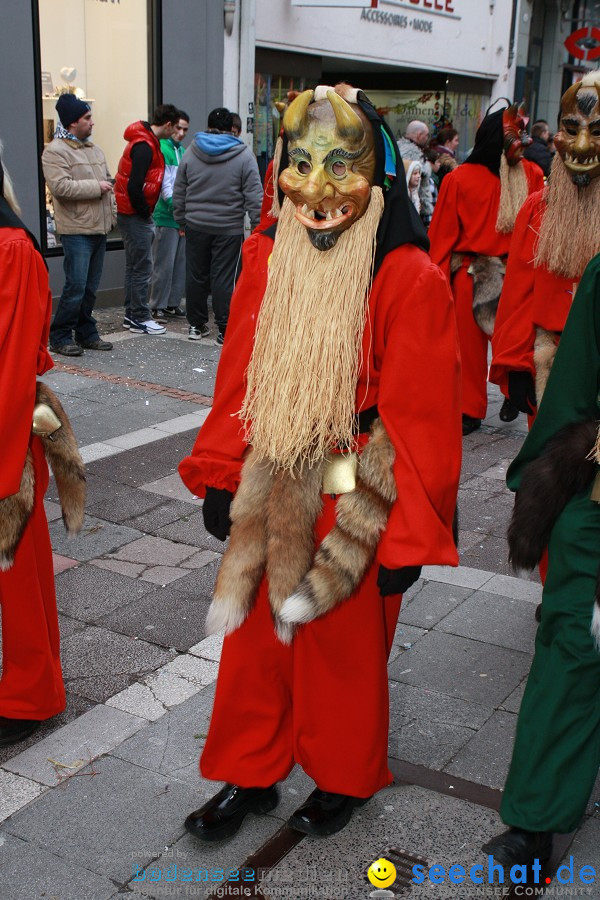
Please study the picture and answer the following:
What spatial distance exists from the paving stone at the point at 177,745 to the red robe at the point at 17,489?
1.04 ft

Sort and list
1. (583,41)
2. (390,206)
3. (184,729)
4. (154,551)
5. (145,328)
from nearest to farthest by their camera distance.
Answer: (390,206), (184,729), (154,551), (145,328), (583,41)

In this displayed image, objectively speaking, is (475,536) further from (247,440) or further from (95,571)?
(247,440)

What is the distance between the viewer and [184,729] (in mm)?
3580

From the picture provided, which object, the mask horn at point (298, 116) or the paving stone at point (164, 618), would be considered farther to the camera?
the paving stone at point (164, 618)

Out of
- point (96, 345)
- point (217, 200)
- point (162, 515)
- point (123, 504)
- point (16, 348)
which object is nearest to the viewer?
point (16, 348)

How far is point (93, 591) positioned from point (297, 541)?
2.10m

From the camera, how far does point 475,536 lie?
18.0 ft

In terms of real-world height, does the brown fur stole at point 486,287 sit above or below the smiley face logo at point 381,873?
above

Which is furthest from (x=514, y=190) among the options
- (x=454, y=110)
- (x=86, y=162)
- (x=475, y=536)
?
(x=454, y=110)

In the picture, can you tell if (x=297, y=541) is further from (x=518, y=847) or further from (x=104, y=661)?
(x=104, y=661)

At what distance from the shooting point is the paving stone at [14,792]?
10.3ft

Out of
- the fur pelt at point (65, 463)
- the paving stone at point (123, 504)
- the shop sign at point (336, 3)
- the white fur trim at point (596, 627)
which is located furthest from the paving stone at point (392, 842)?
the shop sign at point (336, 3)

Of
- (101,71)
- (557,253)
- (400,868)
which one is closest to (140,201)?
(101,71)

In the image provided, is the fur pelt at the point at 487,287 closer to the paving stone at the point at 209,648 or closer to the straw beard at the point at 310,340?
Result: the paving stone at the point at 209,648
